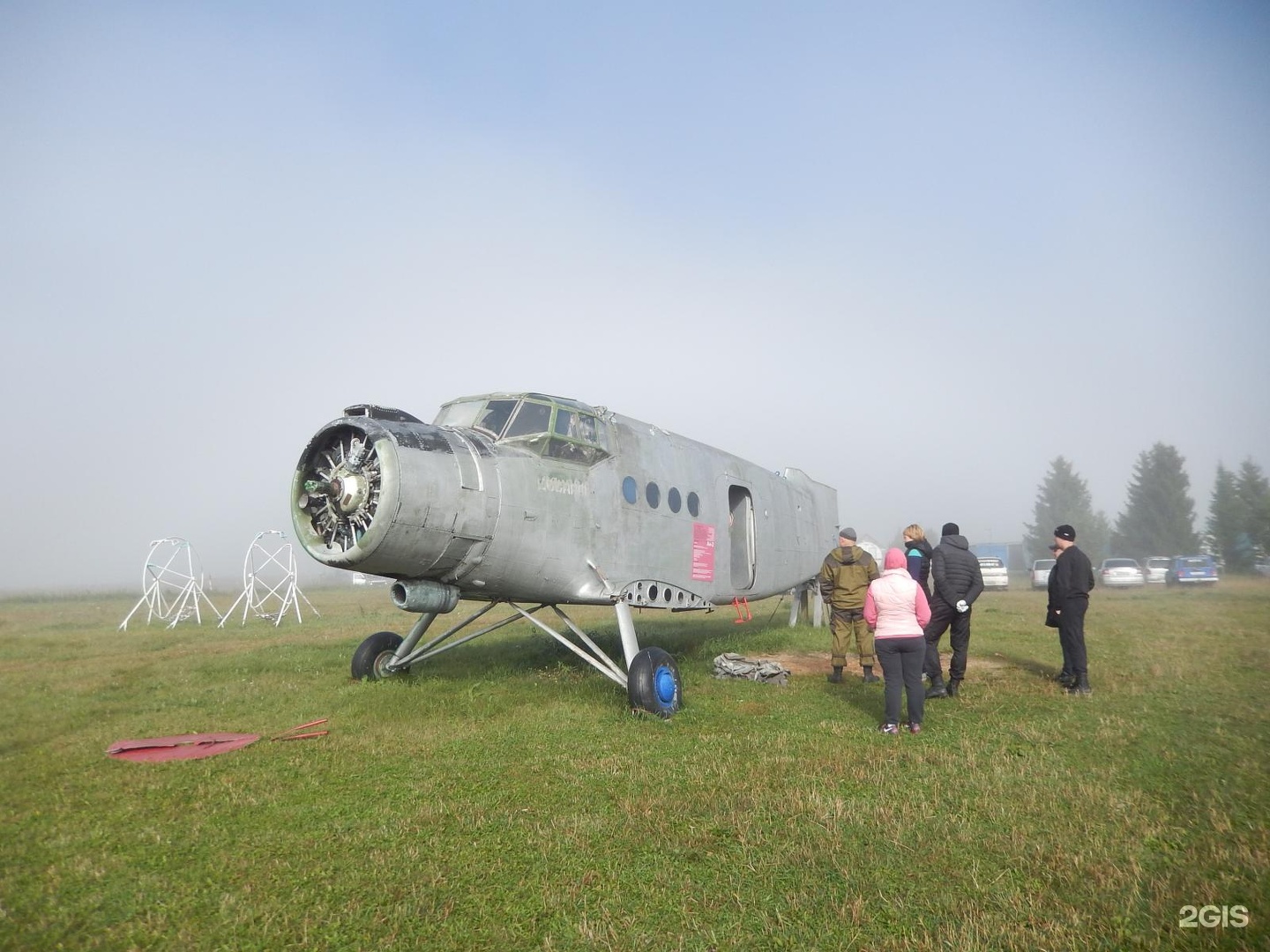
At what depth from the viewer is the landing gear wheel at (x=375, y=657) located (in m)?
11.1

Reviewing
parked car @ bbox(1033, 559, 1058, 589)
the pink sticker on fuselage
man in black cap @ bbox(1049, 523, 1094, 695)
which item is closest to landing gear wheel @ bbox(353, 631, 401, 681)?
the pink sticker on fuselage

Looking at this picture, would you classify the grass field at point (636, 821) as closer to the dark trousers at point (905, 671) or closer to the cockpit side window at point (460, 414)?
the dark trousers at point (905, 671)

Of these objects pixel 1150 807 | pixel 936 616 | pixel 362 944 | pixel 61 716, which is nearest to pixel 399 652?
pixel 61 716

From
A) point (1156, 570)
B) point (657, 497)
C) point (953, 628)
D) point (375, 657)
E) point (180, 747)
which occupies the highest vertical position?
point (657, 497)

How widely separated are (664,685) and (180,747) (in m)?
5.53

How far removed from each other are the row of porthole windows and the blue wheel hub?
265 cm

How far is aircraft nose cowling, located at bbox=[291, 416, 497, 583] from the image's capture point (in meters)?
7.80

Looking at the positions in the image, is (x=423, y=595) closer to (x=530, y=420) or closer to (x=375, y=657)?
(x=530, y=420)

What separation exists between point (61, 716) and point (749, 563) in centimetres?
1098

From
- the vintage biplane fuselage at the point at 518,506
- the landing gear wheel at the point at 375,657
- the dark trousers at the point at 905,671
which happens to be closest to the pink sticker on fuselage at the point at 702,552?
the vintage biplane fuselage at the point at 518,506

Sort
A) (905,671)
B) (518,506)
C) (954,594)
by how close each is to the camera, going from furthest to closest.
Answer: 1. (954,594)
2. (518,506)
3. (905,671)

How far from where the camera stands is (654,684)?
888cm

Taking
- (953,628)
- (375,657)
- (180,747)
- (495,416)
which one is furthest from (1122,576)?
(180,747)

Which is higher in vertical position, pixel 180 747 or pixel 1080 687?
pixel 1080 687
